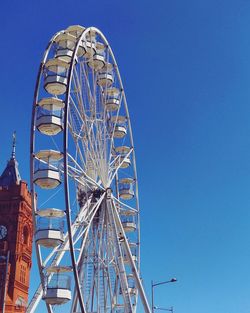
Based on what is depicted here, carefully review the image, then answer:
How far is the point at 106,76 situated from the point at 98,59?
5.04 ft

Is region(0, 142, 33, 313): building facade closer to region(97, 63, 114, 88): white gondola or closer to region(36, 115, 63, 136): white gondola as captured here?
region(97, 63, 114, 88): white gondola

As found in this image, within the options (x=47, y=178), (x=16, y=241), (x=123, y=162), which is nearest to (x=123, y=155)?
(x=123, y=162)

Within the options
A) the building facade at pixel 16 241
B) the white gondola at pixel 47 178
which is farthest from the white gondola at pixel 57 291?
the building facade at pixel 16 241

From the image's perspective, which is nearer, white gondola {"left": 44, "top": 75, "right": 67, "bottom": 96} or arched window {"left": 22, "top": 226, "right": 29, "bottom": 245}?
white gondola {"left": 44, "top": 75, "right": 67, "bottom": 96}

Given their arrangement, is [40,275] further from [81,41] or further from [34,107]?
[81,41]

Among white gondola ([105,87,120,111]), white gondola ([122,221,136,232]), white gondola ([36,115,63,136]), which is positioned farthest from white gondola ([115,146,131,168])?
white gondola ([36,115,63,136])

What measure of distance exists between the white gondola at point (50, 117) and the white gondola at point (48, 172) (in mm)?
1543

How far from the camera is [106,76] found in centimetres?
4247

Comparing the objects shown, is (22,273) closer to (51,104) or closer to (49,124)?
(51,104)

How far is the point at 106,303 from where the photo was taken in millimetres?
35812

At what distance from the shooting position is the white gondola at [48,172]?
107 ft

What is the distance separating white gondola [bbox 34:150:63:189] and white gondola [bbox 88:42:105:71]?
1010 cm

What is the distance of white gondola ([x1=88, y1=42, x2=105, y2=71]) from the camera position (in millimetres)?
41250

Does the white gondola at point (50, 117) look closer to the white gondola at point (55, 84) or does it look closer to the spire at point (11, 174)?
the white gondola at point (55, 84)
